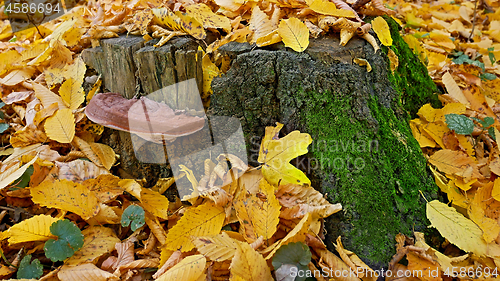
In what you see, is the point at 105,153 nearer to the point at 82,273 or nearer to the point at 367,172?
the point at 82,273

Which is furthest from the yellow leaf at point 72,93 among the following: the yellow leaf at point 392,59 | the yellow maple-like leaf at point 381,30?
the yellow leaf at point 392,59

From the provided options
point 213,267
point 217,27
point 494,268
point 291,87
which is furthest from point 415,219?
point 217,27

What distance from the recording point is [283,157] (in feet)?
5.95

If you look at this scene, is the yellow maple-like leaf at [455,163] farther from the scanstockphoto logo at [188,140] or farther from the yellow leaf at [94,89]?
the yellow leaf at [94,89]

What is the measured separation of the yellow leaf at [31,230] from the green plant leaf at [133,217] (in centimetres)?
38

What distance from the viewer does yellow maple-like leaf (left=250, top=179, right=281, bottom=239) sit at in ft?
5.23

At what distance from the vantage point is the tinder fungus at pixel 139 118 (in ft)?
5.87

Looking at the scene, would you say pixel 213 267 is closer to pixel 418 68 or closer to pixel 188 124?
pixel 188 124

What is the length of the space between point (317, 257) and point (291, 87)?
1.03 meters

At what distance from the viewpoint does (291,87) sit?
1.91 metres

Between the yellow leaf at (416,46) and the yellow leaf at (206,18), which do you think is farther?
the yellow leaf at (416,46)

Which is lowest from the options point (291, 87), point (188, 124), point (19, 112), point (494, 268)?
point (494, 268)

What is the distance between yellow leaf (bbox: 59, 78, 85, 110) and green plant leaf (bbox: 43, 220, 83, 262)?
0.99m

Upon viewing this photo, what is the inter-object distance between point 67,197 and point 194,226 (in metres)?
0.79
